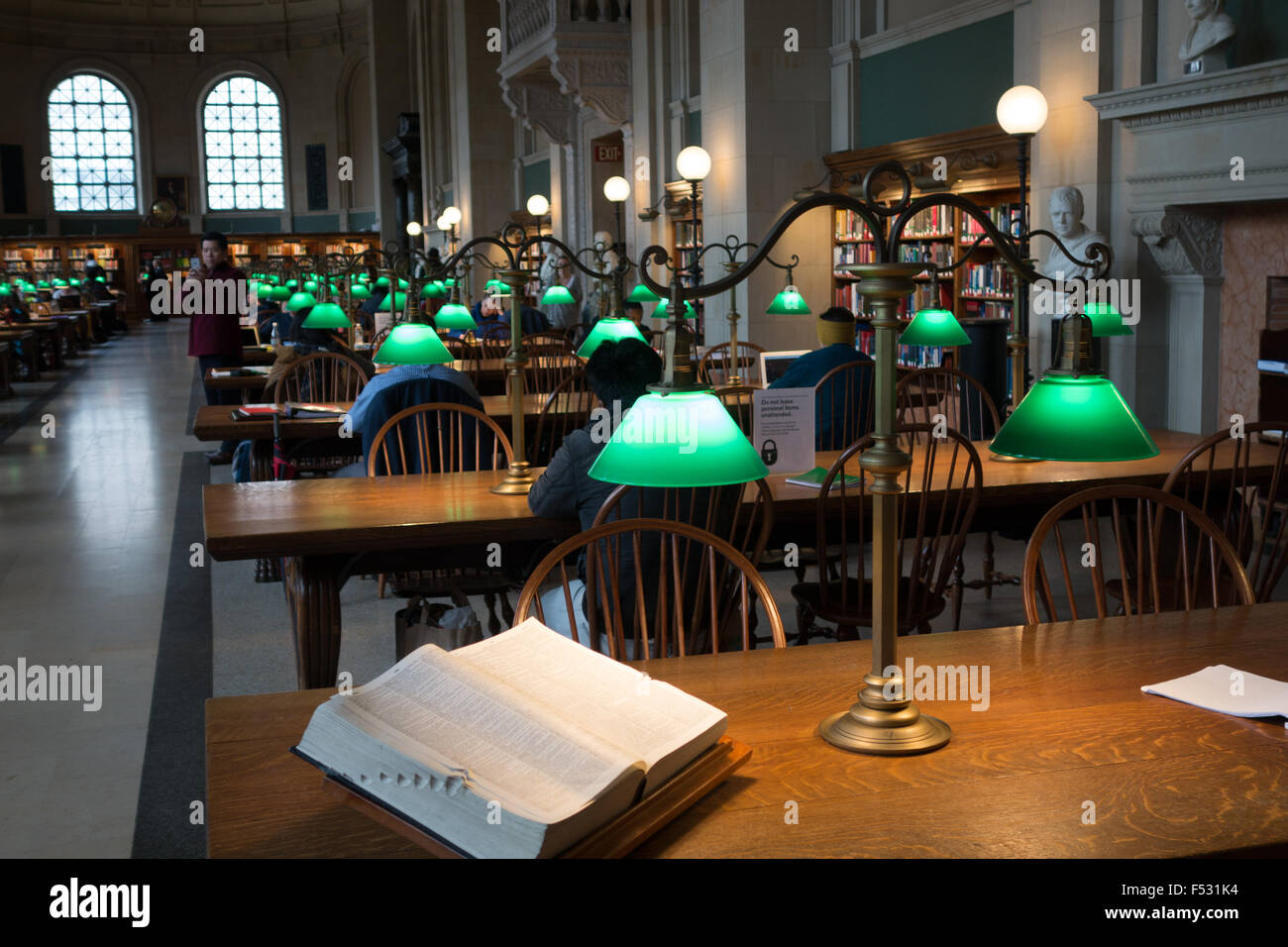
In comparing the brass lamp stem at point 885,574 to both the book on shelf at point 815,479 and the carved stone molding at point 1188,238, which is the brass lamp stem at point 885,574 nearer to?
the book on shelf at point 815,479

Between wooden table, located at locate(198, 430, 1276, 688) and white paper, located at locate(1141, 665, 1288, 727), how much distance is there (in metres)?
1.59

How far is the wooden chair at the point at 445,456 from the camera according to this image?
146 inches

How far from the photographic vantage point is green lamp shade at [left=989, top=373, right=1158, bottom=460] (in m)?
1.57

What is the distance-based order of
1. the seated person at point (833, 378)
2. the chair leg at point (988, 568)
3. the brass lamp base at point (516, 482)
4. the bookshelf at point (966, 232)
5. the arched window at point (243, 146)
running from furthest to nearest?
the arched window at point (243, 146), the bookshelf at point (966, 232), the seated person at point (833, 378), the chair leg at point (988, 568), the brass lamp base at point (516, 482)

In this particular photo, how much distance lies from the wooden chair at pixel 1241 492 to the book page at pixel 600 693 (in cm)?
144

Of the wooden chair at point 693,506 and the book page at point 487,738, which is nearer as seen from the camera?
the book page at point 487,738

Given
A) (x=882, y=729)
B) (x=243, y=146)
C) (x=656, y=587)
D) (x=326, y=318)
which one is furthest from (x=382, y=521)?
(x=243, y=146)

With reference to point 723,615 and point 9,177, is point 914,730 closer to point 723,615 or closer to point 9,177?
point 723,615

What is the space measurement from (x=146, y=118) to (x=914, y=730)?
31760 mm

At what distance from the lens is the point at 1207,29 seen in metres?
5.42

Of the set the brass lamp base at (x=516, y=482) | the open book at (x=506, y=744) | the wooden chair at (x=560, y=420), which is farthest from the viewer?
the wooden chair at (x=560, y=420)

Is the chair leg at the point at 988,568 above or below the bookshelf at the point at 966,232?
below

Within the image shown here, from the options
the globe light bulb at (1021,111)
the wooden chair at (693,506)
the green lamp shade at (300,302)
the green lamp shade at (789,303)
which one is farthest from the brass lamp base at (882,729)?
the green lamp shade at (300,302)
